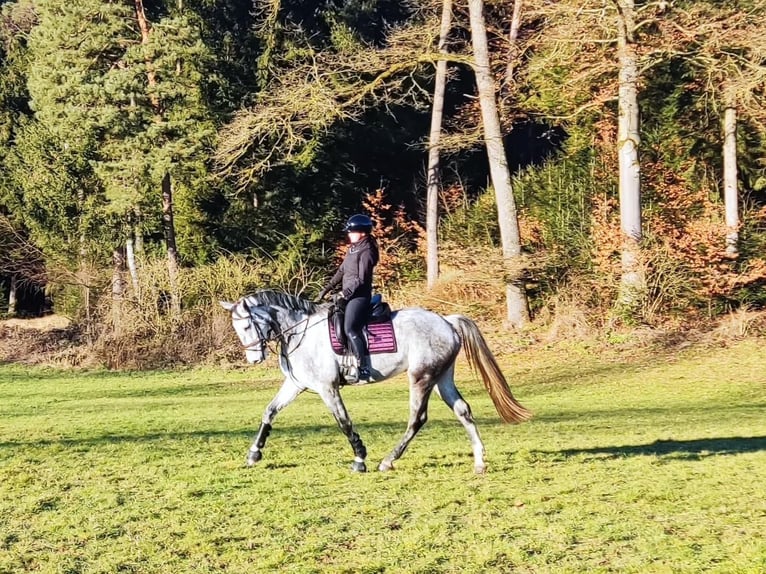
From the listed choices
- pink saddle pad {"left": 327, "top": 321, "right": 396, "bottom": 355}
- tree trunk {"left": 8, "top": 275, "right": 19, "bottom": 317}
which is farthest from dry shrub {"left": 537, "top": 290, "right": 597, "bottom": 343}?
tree trunk {"left": 8, "top": 275, "right": 19, "bottom": 317}

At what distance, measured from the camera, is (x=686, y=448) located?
36.8 feet

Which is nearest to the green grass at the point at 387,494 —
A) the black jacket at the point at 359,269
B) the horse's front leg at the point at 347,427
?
the horse's front leg at the point at 347,427

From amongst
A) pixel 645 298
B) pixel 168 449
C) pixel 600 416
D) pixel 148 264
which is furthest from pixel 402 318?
pixel 148 264

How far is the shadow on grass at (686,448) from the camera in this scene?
10.7 metres

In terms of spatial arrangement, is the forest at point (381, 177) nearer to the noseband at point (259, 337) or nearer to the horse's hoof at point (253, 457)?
the noseband at point (259, 337)

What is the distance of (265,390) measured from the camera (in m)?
21.7

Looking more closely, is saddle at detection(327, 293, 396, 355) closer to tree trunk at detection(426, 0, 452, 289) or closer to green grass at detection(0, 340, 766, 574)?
green grass at detection(0, 340, 766, 574)

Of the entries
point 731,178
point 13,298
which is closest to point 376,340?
point 731,178

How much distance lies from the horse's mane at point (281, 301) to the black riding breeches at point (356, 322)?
69cm

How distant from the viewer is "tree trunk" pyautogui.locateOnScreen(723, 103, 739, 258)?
24.6m

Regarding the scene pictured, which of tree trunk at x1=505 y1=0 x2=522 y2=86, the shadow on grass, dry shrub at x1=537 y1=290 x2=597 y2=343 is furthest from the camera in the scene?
tree trunk at x1=505 y1=0 x2=522 y2=86

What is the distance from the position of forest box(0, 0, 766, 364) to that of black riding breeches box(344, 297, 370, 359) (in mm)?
15785

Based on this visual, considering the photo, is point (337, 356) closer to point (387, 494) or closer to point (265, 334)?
point (265, 334)

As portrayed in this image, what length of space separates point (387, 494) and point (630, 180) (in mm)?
17705
